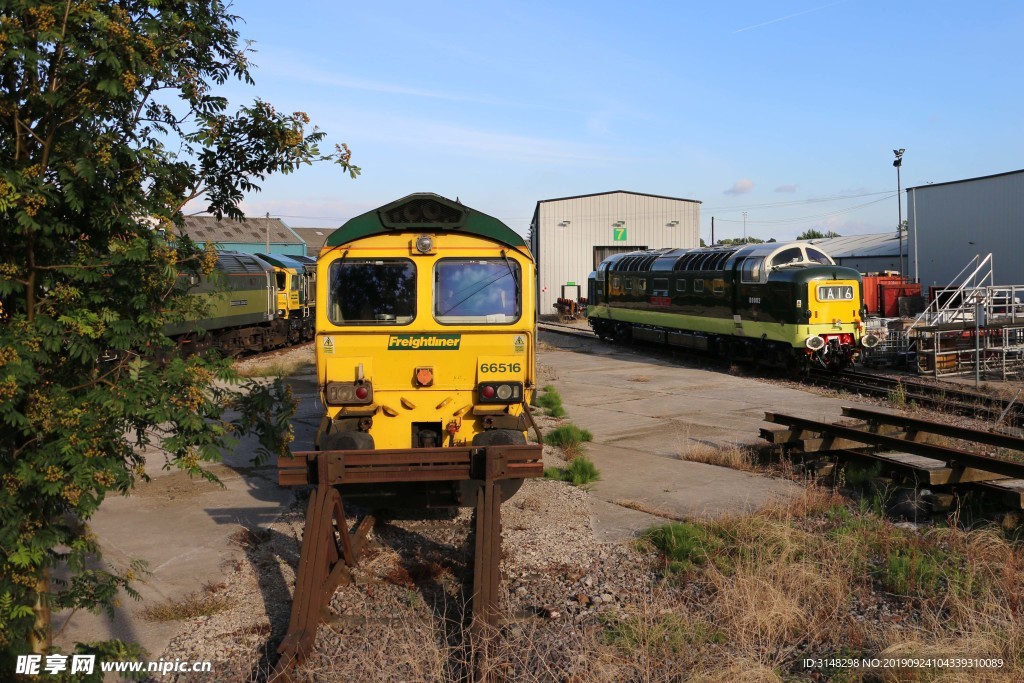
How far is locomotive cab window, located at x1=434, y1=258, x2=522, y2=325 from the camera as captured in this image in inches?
308

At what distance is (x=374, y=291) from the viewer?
7.83 metres

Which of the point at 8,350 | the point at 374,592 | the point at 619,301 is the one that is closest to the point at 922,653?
the point at 374,592

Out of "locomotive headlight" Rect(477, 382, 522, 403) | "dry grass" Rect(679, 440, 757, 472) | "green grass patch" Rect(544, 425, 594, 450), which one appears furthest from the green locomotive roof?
"green grass patch" Rect(544, 425, 594, 450)

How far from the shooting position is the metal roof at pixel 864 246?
153 feet

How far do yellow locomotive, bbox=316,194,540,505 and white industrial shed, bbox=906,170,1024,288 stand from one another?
31.5 m

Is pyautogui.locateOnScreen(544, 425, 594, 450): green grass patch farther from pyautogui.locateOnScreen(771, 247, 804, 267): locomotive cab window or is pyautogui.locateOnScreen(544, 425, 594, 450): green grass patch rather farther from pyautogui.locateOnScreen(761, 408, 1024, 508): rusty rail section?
pyautogui.locateOnScreen(771, 247, 804, 267): locomotive cab window

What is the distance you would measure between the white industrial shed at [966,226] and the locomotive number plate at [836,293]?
18.4 meters

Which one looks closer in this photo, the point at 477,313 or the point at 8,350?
the point at 8,350

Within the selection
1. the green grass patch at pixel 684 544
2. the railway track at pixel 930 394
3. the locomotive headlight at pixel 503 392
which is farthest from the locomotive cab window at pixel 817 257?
the locomotive headlight at pixel 503 392

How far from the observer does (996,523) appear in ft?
24.1

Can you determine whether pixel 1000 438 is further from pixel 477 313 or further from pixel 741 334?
pixel 741 334

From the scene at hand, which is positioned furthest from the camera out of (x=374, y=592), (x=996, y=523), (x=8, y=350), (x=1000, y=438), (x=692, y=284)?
(x=692, y=284)

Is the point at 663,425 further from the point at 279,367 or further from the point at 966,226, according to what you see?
the point at 966,226

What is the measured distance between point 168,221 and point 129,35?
84 cm
